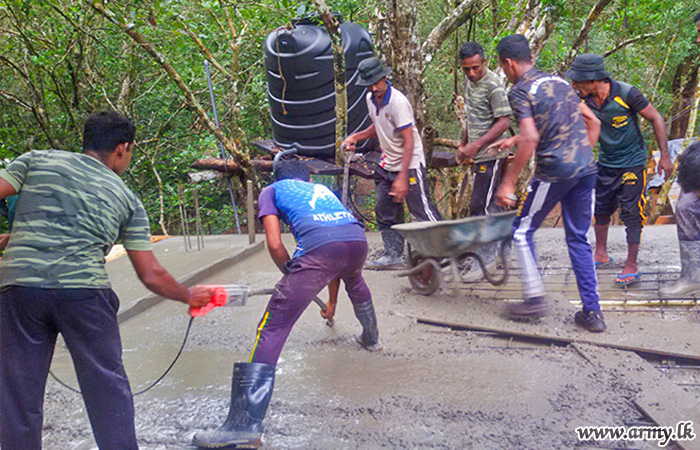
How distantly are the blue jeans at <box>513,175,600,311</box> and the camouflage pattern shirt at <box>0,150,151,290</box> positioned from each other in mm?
2675

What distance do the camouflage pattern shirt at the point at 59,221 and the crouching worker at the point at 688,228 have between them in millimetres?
3986

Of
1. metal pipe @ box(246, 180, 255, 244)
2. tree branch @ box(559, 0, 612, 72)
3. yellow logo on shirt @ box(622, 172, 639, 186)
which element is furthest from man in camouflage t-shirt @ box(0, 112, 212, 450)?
tree branch @ box(559, 0, 612, 72)

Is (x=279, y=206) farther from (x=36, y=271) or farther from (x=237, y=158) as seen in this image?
(x=237, y=158)

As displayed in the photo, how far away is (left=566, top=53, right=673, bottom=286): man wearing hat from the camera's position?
4.52 meters

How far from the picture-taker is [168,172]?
40.6ft

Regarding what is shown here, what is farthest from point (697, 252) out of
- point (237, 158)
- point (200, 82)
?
point (200, 82)

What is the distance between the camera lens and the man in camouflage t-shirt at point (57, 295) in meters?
2.25

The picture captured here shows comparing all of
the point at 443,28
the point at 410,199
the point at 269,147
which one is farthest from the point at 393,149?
the point at 269,147

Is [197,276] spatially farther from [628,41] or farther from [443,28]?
[628,41]

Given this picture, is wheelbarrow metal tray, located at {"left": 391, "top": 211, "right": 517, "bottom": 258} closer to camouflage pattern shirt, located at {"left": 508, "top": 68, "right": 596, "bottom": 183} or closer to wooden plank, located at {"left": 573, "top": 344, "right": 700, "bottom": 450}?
camouflage pattern shirt, located at {"left": 508, "top": 68, "right": 596, "bottom": 183}

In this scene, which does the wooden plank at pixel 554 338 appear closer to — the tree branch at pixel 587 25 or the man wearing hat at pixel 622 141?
the man wearing hat at pixel 622 141

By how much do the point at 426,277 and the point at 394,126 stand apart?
1419 mm

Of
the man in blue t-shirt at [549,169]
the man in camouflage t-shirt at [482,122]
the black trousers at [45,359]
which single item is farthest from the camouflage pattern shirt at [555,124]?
the black trousers at [45,359]

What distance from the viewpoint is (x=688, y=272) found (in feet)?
14.1
